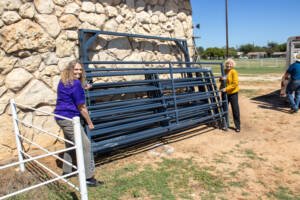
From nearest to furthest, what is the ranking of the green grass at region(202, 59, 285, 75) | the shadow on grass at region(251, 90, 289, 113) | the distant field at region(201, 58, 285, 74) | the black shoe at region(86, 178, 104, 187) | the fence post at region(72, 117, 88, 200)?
the fence post at region(72, 117, 88, 200) → the black shoe at region(86, 178, 104, 187) → the shadow on grass at region(251, 90, 289, 113) → the green grass at region(202, 59, 285, 75) → the distant field at region(201, 58, 285, 74)

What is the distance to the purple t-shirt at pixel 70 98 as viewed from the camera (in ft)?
11.9

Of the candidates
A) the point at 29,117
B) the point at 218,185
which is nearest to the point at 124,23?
the point at 29,117

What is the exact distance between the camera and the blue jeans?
26.6 feet

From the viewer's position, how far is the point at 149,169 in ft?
14.7

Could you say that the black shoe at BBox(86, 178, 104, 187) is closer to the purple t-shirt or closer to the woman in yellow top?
the purple t-shirt

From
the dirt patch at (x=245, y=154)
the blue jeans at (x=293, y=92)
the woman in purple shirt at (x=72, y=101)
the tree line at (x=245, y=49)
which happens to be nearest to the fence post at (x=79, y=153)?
the woman in purple shirt at (x=72, y=101)

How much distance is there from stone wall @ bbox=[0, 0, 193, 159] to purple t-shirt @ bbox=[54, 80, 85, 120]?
1.16 metres

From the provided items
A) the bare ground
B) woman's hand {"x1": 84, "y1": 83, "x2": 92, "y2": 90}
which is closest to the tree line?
the bare ground

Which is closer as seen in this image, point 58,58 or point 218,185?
point 218,185

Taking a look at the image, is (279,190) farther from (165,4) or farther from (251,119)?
(165,4)

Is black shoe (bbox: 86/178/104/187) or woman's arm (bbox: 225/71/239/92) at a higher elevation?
woman's arm (bbox: 225/71/239/92)

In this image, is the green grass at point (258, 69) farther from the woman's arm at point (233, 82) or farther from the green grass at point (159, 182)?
the green grass at point (159, 182)

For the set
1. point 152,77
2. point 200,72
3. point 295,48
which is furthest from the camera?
point 295,48

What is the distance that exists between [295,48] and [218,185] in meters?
7.73
